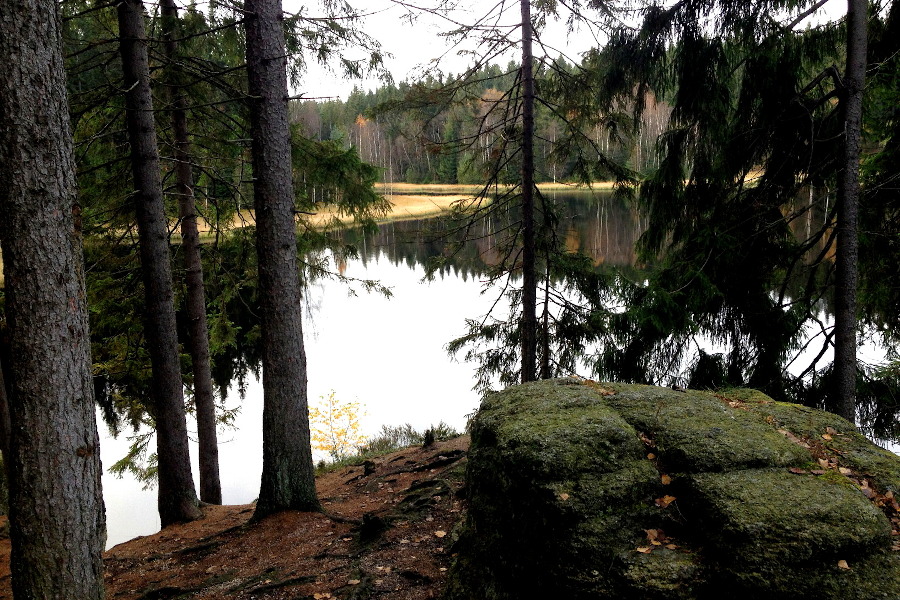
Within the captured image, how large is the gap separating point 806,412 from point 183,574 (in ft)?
17.6

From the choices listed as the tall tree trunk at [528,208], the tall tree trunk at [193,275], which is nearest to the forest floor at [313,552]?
the tall tree trunk at [193,275]

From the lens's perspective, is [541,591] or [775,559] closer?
[775,559]

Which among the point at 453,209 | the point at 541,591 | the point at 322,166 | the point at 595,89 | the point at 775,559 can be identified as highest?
the point at 595,89

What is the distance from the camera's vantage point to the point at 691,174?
280 inches

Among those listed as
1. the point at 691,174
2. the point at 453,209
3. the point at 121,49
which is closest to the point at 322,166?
the point at 453,209

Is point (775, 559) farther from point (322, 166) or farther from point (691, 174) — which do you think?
point (322, 166)

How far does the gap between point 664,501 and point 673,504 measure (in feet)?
0.16

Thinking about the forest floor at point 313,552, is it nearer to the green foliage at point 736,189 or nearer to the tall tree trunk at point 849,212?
the green foliage at point 736,189

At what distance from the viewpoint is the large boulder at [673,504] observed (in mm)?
2666

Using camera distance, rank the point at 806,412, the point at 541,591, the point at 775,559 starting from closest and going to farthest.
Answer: the point at 775,559
the point at 541,591
the point at 806,412

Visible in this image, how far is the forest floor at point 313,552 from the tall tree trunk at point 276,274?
42 cm

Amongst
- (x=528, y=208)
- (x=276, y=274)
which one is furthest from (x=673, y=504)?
(x=528, y=208)

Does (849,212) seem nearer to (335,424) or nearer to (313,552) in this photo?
(313,552)

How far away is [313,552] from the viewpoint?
5.02 m
